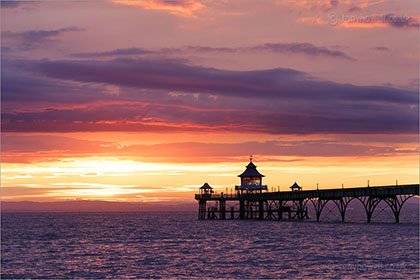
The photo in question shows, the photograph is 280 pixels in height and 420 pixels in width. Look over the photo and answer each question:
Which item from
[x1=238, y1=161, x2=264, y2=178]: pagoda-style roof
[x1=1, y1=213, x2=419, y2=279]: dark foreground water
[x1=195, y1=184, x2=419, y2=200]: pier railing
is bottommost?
[x1=1, y1=213, x2=419, y2=279]: dark foreground water

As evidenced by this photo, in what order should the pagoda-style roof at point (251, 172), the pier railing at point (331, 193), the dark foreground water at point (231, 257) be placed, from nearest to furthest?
the dark foreground water at point (231, 257), the pier railing at point (331, 193), the pagoda-style roof at point (251, 172)

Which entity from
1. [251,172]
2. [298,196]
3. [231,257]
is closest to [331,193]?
[298,196]

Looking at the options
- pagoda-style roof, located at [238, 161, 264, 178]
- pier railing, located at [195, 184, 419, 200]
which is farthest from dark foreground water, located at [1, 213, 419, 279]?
pagoda-style roof, located at [238, 161, 264, 178]

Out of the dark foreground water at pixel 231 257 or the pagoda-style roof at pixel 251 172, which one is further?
the pagoda-style roof at pixel 251 172

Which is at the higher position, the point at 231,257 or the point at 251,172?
the point at 251,172

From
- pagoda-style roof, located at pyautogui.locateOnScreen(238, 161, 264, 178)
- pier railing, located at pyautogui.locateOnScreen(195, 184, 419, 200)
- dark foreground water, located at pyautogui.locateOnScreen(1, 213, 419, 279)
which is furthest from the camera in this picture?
pagoda-style roof, located at pyautogui.locateOnScreen(238, 161, 264, 178)

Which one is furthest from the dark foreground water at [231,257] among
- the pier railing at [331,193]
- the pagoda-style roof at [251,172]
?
the pagoda-style roof at [251,172]

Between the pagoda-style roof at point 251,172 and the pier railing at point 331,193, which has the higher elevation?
the pagoda-style roof at point 251,172

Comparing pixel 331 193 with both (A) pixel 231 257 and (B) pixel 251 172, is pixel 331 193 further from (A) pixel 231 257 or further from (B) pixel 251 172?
(A) pixel 231 257

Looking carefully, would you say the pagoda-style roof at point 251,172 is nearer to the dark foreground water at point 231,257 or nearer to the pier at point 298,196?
the pier at point 298,196

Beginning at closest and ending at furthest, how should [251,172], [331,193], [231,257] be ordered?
[231,257]
[331,193]
[251,172]

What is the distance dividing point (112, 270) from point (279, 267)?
495 inches

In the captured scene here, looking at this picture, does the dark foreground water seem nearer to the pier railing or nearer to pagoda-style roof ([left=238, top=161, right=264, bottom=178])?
the pier railing

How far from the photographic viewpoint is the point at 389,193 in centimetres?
Answer: 8031
